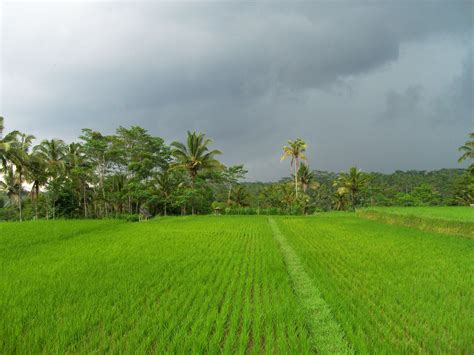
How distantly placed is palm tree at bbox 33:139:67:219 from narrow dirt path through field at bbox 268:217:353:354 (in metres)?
28.8

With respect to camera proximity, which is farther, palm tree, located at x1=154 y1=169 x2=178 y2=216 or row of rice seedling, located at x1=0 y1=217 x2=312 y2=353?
palm tree, located at x1=154 y1=169 x2=178 y2=216

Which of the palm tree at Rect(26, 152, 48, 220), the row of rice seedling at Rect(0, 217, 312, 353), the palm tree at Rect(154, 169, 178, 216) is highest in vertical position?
the palm tree at Rect(26, 152, 48, 220)

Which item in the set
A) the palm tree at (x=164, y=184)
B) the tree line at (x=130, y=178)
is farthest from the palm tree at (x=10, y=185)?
the palm tree at (x=164, y=184)

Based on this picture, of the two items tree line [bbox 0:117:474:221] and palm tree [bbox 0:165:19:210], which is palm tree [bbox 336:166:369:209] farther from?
palm tree [bbox 0:165:19:210]

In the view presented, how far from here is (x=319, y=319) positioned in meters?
3.82

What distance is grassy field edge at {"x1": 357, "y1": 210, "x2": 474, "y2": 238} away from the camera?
39.2 ft

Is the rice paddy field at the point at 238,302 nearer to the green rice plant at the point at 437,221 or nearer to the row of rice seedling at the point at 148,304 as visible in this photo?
the row of rice seedling at the point at 148,304

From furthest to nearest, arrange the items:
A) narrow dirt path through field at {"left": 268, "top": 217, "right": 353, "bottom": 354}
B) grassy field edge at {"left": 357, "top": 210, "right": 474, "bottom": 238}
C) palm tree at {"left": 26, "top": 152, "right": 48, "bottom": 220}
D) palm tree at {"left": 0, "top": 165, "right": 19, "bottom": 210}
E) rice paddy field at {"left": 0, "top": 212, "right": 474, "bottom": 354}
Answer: palm tree at {"left": 0, "top": 165, "right": 19, "bottom": 210} → palm tree at {"left": 26, "top": 152, "right": 48, "bottom": 220} → grassy field edge at {"left": 357, "top": 210, "right": 474, "bottom": 238} → rice paddy field at {"left": 0, "top": 212, "right": 474, "bottom": 354} → narrow dirt path through field at {"left": 268, "top": 217, "right": 353, "bottom": 354}

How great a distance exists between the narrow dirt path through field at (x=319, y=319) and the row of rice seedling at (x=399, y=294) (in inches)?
5.1

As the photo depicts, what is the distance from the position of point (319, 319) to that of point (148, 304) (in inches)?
109

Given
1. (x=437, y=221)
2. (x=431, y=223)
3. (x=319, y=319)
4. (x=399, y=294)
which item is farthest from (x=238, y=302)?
(x=431, y=223)

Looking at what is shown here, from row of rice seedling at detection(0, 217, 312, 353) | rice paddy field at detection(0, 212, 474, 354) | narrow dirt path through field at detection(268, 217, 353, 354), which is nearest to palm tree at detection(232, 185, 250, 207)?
rice paddy field at detection(0, 212, 474, 354)

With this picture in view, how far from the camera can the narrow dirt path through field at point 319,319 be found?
10.4 feet

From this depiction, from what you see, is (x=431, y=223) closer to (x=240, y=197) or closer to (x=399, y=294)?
(x=399, y=294)
